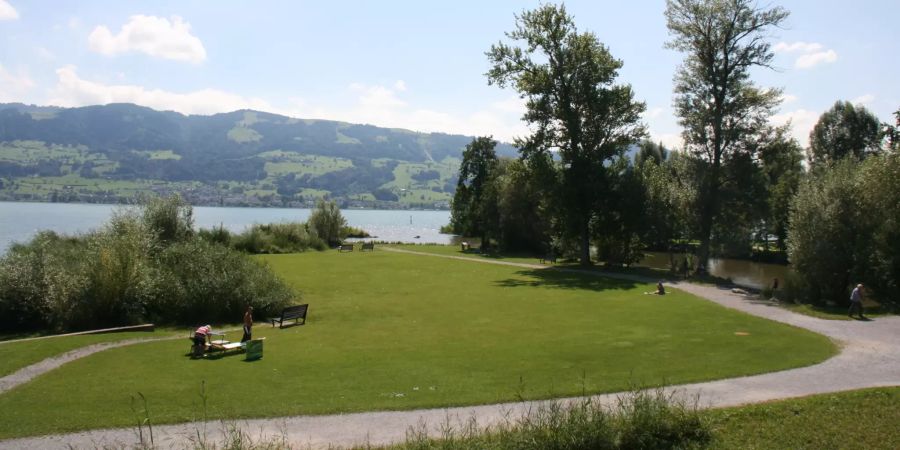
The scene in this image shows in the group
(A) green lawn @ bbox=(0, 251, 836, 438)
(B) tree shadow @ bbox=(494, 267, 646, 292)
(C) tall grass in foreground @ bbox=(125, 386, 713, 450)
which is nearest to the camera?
(C) tall grass in foreground @ bbox=(125, 386, 713, 450)

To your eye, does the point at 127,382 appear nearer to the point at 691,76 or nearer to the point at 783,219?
the point at 691,76

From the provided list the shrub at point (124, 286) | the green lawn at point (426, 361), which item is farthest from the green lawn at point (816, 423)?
the shrub at point (124, 286)

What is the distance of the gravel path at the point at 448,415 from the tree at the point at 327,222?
68915 millimetres

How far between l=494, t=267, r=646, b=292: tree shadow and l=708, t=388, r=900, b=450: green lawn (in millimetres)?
22767

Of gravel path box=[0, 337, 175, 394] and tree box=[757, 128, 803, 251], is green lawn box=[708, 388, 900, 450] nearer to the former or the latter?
gravel path box=[0, 337, 175, 394]

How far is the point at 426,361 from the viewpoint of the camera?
18.6 m

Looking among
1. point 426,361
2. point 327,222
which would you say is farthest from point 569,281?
point 327,222

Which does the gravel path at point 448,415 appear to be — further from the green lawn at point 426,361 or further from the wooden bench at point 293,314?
the wooden bench at point 293,314

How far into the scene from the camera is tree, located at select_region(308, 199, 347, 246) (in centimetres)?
8125

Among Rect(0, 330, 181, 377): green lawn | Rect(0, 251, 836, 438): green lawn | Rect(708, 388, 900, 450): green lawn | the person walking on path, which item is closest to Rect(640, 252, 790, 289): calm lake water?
the person walking on path

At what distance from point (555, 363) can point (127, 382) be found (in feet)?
43.2

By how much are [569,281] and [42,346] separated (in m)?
32.0

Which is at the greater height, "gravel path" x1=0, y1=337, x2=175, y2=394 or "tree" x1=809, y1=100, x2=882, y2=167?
"tree" x1=809, y1=100, x2=882, y2=167

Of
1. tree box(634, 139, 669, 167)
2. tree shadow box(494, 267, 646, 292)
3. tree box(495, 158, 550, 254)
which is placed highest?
tree box(634, 139, 669, 167)
